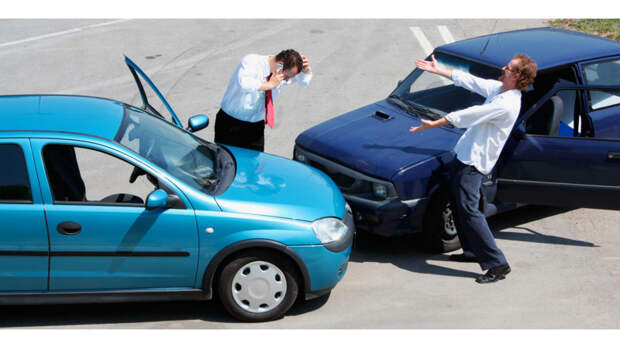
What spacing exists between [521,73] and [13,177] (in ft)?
13.8

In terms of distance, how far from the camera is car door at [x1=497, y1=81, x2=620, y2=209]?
700 centimetres

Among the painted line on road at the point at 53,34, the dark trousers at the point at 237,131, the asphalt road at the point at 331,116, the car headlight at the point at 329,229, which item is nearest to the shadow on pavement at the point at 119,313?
the asphalt road at the point at 331,116

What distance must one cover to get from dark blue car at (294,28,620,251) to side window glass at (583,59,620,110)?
11 mm

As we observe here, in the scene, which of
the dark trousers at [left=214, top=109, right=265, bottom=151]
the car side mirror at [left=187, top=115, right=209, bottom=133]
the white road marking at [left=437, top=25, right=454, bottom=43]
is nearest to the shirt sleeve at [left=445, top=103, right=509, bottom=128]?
the dark trousers at [left=214, top=109, right=265, bottom=151]

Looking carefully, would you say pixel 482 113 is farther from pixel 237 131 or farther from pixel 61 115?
pixel 61 115

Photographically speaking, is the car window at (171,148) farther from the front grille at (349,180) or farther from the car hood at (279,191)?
the front grille at (349,180)

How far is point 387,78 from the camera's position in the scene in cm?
1268

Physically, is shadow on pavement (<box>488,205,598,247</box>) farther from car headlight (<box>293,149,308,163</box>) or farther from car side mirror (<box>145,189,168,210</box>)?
car side mirror (<box>145,189,168,210</box>)

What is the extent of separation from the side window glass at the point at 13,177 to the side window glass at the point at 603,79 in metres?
5.40

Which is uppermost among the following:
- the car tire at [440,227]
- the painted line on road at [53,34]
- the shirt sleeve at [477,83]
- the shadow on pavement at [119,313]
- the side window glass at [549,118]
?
the painted line on road at [53,34]

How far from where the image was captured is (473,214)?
669 cm

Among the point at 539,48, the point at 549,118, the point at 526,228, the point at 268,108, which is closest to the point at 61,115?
the point at 268,108

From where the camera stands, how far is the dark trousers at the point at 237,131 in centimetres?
766

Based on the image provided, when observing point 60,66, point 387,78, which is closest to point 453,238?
point 387,78
